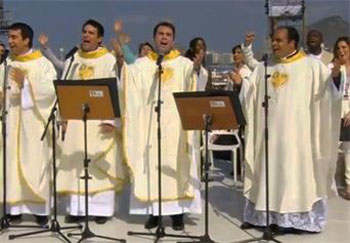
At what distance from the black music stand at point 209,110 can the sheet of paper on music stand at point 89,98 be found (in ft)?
1.65

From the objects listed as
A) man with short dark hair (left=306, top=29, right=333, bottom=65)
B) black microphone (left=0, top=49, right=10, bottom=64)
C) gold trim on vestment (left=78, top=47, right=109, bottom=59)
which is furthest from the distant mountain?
black microphone (left=0, top=49, right=10, bottom=64)

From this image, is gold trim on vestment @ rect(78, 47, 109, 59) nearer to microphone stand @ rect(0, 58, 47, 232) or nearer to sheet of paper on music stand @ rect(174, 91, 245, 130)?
microphone stand @ rect(0, 58, 47, 232)

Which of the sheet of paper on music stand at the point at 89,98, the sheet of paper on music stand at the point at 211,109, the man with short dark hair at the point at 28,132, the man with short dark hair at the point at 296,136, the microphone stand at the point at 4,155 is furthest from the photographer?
the man with short dark hair at the point at 28,132

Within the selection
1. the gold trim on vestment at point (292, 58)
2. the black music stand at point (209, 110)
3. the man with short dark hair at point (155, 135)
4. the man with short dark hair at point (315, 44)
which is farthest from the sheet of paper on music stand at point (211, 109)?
the man with short dark hair at point (315, 44)

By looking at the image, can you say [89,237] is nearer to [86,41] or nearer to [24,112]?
[24,112]

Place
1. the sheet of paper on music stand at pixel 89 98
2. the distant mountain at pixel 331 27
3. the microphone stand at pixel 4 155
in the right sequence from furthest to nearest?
the distant mountain at pixel 331 27 < the microphone stand at pixel 4 155 < the sheet of paper on music stand at pixel 89 98

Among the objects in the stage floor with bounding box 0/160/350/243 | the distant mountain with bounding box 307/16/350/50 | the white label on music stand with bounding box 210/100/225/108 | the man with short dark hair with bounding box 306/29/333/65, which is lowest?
the stage floor with bounding box 0/160/350/243

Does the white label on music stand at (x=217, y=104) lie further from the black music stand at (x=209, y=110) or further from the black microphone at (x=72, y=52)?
the black microphone at (x=72, y=52)

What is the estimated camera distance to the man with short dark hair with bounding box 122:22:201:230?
5.91 m

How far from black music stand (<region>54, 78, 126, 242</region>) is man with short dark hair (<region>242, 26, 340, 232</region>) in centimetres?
138

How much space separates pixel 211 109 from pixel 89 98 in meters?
0.97

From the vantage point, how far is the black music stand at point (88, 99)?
5254 mm

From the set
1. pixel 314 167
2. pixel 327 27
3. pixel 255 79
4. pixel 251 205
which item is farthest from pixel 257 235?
pixel 327 27

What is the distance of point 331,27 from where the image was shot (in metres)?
9.01
